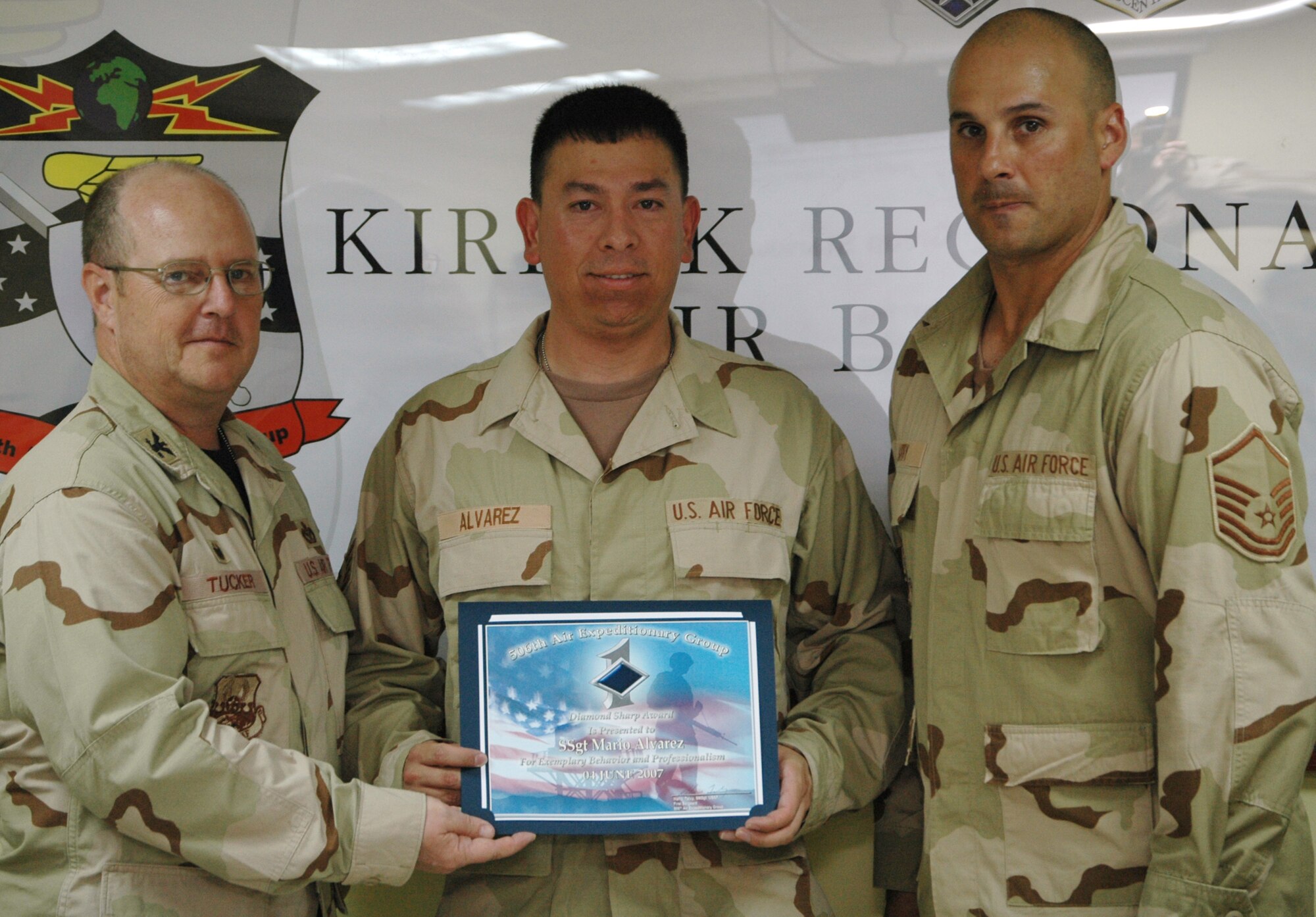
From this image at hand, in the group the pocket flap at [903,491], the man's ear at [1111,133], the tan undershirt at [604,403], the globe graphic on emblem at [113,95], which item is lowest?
the pocket flap at [903,491]

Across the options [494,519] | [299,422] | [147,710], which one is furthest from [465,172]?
[147,710]

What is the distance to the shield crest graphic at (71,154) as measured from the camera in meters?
2.73

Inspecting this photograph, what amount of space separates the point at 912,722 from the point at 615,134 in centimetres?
131

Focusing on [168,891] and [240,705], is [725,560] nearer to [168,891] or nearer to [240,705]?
[240,705]

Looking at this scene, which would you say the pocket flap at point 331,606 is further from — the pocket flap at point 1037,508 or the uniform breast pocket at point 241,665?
the pocket flap at point 1037,508

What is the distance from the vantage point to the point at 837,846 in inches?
101

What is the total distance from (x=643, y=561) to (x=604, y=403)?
14.4 inches

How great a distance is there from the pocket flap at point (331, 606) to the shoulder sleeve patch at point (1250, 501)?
1.52 m

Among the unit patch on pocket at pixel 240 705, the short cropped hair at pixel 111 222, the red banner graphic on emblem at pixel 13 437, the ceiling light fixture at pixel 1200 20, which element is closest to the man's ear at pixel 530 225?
the short cropped hair at pixel 111 222

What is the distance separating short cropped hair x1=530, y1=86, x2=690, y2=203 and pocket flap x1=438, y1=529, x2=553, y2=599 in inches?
28.2

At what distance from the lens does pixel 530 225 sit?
253 centimetres

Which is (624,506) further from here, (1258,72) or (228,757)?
(1258,72)

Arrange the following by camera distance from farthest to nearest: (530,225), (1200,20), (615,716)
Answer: (1200,20), (530,225), (615,716)

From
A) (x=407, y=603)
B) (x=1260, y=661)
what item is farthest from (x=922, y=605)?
(x=407, y=603)
